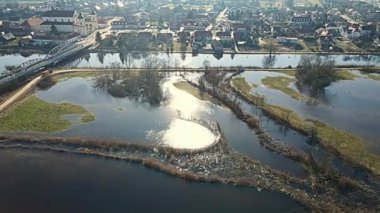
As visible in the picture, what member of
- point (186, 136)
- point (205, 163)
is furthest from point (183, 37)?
point (205, 163)

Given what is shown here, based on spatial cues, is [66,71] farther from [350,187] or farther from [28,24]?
[350,187]

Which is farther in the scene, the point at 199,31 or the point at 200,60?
the point at 199,31

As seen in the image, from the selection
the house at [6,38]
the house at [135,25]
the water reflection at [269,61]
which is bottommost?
the water reflection at [269,61]

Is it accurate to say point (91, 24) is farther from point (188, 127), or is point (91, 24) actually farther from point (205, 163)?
point (205, 163)

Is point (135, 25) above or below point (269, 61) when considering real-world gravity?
above

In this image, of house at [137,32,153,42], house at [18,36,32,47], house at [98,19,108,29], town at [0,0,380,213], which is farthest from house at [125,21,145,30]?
house at [18,36,32,47]

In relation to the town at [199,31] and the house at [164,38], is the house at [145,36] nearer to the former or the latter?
the town at [199,31]

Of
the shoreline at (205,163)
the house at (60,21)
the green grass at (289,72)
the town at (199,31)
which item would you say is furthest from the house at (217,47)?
the shoreline at (205,163)
